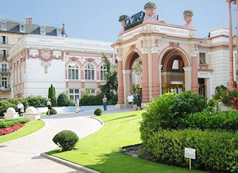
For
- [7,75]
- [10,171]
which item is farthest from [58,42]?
[10,171]

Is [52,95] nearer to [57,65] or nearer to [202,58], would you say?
[57,65]

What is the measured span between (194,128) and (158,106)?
144cm

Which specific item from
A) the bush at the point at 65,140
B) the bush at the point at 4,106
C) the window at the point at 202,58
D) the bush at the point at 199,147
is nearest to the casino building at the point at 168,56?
the window at the point at 202,58

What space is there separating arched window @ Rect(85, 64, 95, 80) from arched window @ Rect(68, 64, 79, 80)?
1628 mm

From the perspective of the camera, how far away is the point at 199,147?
8.00 m

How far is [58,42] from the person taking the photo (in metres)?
45.1

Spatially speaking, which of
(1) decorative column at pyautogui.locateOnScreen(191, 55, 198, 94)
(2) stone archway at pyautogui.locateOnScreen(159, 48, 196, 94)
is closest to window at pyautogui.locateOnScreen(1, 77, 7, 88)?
(2) stone archway at pyautogui.locateOnScreen(159, 48, 196, 94)

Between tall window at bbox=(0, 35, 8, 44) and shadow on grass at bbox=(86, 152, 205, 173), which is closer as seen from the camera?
shadow on grass at bbox=(86, 152, 205, 173)

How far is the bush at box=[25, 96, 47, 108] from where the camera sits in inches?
1523

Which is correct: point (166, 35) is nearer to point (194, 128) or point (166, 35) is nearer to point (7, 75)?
point (194, 128)

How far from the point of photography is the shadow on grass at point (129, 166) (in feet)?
26.7

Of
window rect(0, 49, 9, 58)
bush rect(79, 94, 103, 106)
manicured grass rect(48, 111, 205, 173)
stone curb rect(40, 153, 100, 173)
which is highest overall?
window rect(0, 49, 9, 58)

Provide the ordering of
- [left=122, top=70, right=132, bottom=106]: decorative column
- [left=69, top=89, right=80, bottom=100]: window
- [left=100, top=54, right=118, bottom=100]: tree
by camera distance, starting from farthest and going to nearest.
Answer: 1. [left=69, top=89, right=80, bottom=100]: window
2. [left=100, top=54, right=118, bottom=100]: tree
3. [left=122, top=70, right=132, bottom=106]: decorative column

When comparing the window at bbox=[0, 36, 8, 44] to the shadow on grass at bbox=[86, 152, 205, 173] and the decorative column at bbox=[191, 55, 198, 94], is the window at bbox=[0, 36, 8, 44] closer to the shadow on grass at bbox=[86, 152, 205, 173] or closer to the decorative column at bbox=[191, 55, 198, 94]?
the decorative column at bbox=[191, 55, 198, 94]
